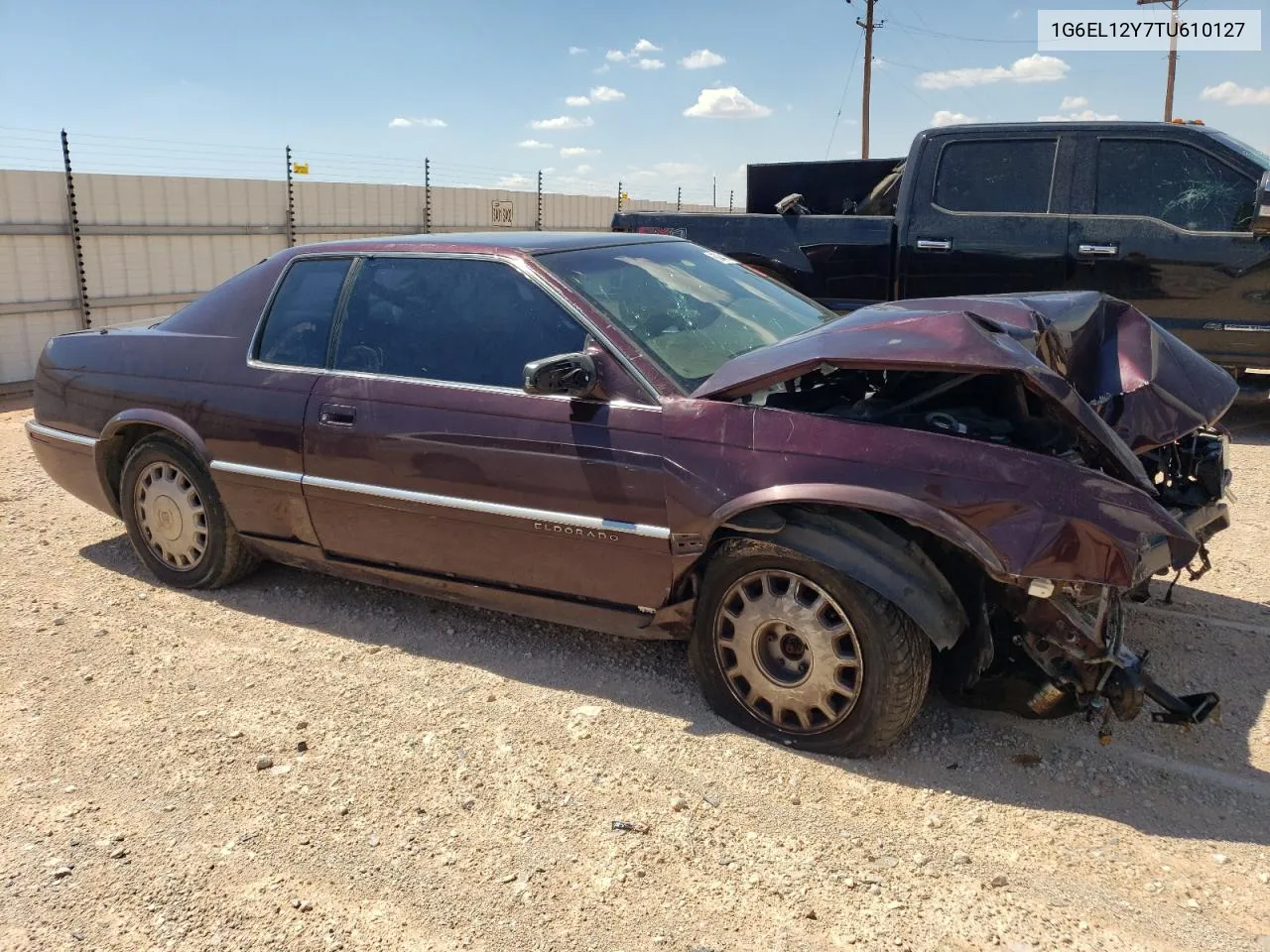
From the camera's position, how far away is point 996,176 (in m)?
7.29

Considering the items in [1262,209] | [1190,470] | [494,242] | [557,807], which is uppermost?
[1262,209]

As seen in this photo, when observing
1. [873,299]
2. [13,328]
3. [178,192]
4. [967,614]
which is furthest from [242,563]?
[178,192]

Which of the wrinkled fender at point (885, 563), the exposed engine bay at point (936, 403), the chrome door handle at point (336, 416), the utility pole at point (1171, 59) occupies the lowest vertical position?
the wrinkled fender at point (885, 563)

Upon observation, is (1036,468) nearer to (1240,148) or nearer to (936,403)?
(936,403)

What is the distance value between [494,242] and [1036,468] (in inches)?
86.6

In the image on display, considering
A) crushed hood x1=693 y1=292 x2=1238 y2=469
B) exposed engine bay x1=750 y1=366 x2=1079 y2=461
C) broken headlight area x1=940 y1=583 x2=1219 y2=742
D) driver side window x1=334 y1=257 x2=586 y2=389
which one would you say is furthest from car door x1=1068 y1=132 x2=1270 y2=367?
driver side window x1=334 y1=257 x2=586 y2=389

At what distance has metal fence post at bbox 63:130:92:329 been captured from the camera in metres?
10.6

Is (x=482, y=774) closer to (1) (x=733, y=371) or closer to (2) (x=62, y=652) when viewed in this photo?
(1) (x=733, y=371)

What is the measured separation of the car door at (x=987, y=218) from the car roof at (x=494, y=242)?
3.78 metres

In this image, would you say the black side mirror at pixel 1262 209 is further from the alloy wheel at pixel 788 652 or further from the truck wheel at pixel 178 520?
the truck wheel at pixel 178 520

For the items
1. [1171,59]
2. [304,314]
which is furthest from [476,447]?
[1171,59]

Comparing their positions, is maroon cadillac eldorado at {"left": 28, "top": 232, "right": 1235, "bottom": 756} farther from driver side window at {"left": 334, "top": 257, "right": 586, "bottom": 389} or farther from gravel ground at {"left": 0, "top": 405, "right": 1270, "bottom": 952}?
gravel ground at {"left": 0, "top": 405, "right": 1270, "bottom": 952}

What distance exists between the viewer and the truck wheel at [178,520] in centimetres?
440

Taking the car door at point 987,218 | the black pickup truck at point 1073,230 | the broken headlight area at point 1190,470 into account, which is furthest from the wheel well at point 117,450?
the car door at point 987,218
